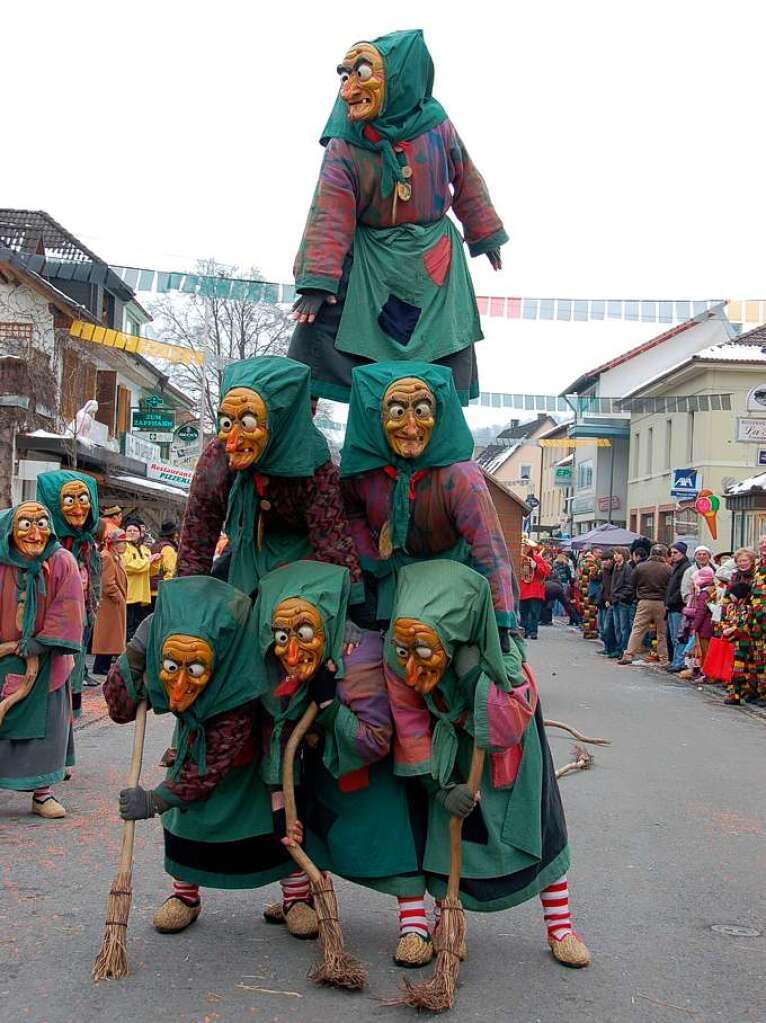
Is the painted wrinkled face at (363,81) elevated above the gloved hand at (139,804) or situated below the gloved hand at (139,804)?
above

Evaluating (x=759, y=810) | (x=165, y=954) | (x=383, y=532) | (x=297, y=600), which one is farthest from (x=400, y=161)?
(x=759, y=810)

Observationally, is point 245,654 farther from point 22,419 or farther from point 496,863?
point 22,419

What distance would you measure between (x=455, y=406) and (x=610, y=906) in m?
2.48

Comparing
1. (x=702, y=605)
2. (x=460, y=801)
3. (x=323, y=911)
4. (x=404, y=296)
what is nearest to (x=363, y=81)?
(x=404, y=296)

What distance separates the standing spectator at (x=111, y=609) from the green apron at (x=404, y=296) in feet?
29.1

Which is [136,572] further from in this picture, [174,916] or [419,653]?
[419,653]

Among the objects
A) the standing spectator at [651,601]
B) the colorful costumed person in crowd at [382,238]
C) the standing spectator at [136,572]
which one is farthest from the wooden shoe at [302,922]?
the standing spectator at [651,601]

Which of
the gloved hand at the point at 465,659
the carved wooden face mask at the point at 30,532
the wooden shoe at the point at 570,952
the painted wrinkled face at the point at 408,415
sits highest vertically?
the painted wrinkled face at the point at 408,415

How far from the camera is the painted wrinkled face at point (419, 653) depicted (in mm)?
4203

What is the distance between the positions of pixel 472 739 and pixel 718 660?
1304 cm

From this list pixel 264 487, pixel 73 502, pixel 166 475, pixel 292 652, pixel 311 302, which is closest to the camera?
pixel 292 652

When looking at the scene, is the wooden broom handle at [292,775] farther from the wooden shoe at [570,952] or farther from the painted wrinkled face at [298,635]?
the wooden shoe at [570,952]

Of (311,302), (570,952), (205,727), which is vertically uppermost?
(311,302)

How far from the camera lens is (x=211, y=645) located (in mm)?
4344
